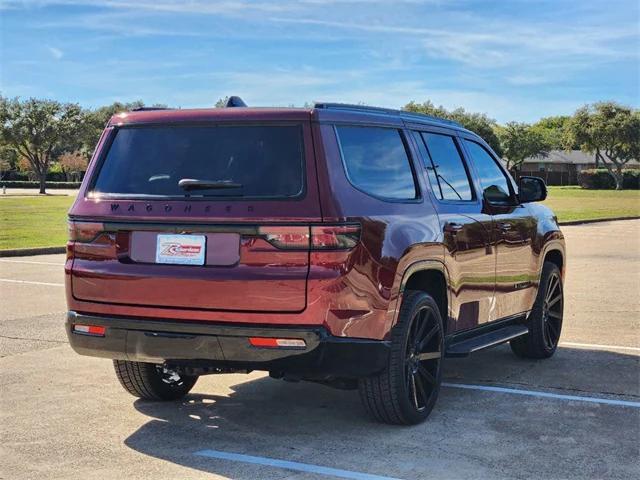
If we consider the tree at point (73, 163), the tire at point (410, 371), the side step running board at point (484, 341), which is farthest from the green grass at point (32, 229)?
the tree at point (73, 163)

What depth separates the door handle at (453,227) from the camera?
19.7 ft

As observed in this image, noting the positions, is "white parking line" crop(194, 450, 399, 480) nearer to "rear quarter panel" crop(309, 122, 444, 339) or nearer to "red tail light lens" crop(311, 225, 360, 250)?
"rear quarter panel" crop(309, 122, 444, 339)

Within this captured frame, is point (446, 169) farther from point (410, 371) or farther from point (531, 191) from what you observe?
point (410, 371)

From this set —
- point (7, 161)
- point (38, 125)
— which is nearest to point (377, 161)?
point (38, 125)

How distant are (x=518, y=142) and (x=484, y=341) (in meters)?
110

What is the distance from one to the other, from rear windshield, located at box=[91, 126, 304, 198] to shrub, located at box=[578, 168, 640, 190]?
8209 centimetres

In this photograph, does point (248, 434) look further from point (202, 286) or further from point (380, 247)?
point (380, 247)

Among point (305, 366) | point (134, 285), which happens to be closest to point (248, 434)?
point (305, 366)

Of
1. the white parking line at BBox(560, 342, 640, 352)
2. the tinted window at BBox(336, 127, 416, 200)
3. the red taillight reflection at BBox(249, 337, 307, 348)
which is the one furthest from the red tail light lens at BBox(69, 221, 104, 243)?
the white parking line at BBox(560, 342, 640, 352)

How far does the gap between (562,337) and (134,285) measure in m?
5.21

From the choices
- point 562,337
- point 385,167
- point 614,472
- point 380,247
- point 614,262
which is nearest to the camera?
point 614,472

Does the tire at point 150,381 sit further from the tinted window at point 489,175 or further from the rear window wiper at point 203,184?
the tinted window at point 489,175

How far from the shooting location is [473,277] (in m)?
6.41

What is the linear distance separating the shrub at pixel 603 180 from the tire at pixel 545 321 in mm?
78528
